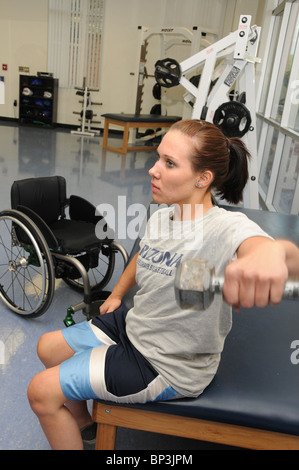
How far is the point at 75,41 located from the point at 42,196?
8.21 metres

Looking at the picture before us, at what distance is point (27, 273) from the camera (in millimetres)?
2734

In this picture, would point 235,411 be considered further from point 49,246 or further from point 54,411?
point 49,246

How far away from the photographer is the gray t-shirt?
1.07 m

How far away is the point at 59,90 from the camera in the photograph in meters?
9.67

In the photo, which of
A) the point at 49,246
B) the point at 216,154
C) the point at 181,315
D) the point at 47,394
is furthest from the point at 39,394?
the point at 49,246

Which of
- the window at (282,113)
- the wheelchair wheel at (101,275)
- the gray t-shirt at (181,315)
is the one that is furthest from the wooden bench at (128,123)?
the gray t-shirt at (181,315)

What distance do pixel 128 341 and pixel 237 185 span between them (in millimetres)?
625

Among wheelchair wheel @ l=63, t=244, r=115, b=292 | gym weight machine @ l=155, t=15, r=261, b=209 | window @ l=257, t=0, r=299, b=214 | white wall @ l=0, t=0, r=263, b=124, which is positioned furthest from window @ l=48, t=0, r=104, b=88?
wheelchair wheel @ l=63, t=244, r=115, b=292

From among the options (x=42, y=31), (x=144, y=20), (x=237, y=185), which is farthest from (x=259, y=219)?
(x=42, y=31)

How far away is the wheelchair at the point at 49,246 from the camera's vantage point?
80.7 inches

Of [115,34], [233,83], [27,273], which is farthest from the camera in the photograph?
[115,34]

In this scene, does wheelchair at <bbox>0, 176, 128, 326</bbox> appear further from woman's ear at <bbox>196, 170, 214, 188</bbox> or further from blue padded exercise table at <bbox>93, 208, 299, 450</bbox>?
woman's ear at <bbox>196, 170, 214, 188</bbox>

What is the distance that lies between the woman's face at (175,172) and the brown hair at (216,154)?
21mm

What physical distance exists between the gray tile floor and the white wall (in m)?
1.20
